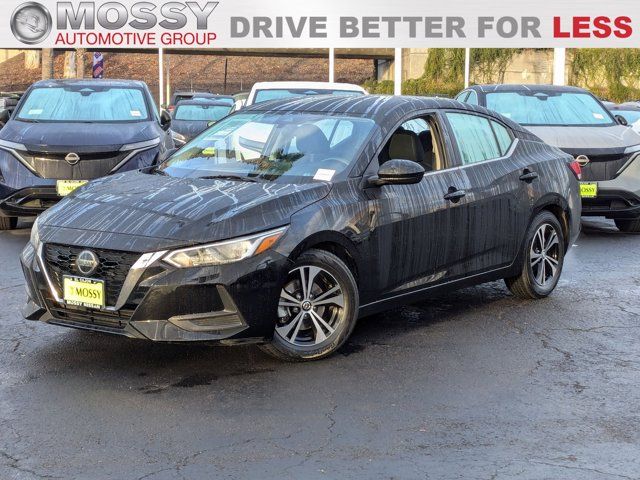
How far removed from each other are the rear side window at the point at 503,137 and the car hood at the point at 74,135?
4988 millimetres

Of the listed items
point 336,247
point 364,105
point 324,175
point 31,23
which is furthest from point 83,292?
point 31,23

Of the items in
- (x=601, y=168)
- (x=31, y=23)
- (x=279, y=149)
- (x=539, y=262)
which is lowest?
(x=539, y=262)

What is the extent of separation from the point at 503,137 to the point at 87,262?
11.6 ft

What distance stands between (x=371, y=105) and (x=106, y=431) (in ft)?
10.1

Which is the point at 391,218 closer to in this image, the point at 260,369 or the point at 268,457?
the point at 260,369

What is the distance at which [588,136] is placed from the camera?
40.8ft

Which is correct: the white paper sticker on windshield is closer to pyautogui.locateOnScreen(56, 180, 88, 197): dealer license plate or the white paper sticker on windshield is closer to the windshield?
the windshield

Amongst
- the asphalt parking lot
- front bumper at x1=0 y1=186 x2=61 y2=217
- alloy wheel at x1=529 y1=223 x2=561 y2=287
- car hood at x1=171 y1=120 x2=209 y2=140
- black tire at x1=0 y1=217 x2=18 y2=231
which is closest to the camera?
the asphalt parking lot

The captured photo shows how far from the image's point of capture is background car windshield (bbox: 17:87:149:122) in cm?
1270

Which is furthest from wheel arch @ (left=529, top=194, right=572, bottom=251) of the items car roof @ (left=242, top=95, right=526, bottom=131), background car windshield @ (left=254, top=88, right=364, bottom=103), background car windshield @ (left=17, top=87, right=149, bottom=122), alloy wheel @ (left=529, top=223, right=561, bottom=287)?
background car windshield @ (left=254, top=88, right=364, bottom=103)

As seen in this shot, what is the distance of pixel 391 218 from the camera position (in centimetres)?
671

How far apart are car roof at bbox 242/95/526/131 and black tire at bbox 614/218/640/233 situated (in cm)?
548

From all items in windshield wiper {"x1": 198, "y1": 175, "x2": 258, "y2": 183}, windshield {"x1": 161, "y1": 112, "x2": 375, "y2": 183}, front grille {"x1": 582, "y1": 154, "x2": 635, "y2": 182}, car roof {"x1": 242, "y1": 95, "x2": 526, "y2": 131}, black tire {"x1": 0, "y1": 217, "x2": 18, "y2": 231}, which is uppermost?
car roof {"x1": 242, "y1": 95, "x2": 526, "y2": 131}

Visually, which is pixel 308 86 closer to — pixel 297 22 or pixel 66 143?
pixel 66 143
